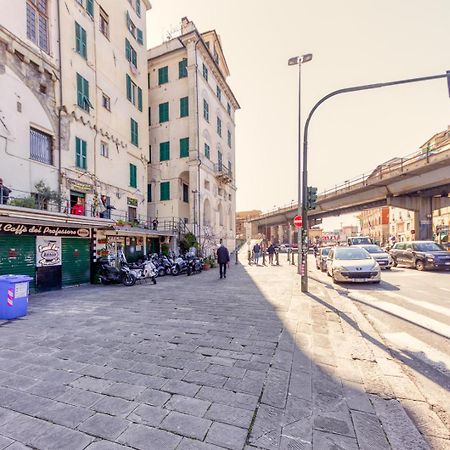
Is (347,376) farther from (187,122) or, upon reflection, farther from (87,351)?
(187,122)

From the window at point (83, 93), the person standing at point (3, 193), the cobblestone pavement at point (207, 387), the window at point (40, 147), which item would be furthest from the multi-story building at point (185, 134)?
the cobblestone pavement at point (207, 387)

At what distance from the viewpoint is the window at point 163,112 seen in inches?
985

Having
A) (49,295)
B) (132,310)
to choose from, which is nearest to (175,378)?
(132,310)

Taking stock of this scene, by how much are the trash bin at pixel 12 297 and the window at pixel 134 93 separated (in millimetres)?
15696

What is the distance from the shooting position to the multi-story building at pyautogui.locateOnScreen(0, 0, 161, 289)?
10.1m

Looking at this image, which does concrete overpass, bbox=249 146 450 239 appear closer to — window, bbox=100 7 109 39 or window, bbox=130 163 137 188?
window, bbox=130 163 137 188

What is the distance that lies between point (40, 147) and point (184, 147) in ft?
44.5

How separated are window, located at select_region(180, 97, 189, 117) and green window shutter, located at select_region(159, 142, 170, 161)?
3.06 metres

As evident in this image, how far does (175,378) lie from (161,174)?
23206 millimetres

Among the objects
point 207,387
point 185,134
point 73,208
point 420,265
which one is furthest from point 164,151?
point 207,387

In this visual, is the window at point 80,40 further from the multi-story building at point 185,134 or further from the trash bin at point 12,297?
the trash bin at point 12,297

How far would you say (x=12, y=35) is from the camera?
1052 cm

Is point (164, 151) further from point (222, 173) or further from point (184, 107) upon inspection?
point (222, 173)

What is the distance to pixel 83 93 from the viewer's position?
1409cm
